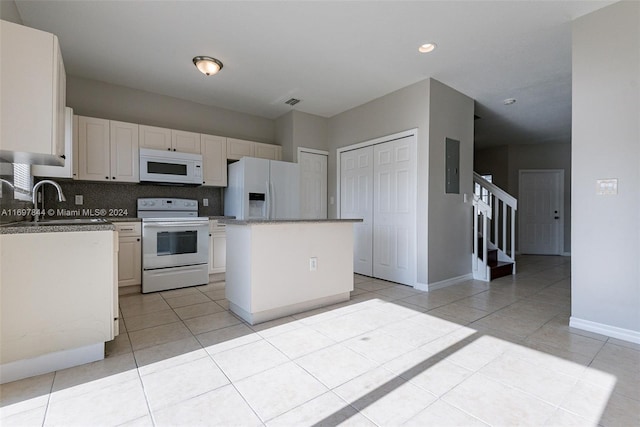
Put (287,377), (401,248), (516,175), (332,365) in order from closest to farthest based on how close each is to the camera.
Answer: (287,377) → (332,365) → (401,248) → (516,175)

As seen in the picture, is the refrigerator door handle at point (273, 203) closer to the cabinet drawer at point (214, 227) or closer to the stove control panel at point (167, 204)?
the cabinet drawer at point (214, 227)

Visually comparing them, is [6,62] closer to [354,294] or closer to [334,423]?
[334,423]

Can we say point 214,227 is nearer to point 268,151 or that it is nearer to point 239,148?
point 239,148

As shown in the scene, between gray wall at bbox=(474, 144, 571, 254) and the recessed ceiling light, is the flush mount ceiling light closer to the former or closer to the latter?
the recessed ceiling light

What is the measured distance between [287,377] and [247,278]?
106 centimetres

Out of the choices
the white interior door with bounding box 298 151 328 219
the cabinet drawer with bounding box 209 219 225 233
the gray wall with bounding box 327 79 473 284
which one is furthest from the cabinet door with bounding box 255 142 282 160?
the gray wall with bounding box 327 79 473 284

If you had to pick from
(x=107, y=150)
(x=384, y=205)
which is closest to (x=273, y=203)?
(x=384, y=205)

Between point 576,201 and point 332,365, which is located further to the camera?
point 576,201

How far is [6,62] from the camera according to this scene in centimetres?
175

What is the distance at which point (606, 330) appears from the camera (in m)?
2.42

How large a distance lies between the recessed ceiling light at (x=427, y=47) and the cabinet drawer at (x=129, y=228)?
3.79 m

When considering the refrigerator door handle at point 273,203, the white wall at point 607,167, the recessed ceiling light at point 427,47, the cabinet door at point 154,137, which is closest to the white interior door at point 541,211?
the white wall at point 607,167

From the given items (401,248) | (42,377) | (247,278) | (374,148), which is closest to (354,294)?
(401,248)

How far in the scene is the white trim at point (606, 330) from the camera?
2.30m
